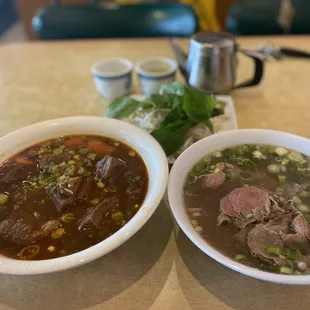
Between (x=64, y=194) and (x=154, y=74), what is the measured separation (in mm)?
1016

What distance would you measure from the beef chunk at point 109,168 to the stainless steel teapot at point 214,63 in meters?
0.82

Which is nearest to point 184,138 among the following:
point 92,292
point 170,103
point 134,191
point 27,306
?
point 170,103

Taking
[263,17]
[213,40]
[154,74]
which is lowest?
[263,17]

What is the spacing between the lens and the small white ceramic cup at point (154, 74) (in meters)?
1.98

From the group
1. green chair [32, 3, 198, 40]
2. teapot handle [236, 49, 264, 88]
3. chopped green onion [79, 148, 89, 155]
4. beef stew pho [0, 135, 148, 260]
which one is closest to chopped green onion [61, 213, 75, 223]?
beef stew pho [0, 135, 148, 260]

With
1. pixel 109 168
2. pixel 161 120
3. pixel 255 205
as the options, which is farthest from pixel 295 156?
pixel 109 168

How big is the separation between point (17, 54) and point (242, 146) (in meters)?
1.88

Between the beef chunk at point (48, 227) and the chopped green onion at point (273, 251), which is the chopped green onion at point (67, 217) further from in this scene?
the chopped green onion at point (273, 251)

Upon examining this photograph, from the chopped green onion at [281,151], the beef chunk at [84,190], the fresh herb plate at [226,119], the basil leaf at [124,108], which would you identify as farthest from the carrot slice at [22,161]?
the chopped green onion at [281,151]

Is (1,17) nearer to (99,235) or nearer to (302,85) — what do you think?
(302,85)

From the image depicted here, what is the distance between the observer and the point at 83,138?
150cm

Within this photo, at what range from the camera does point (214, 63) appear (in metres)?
1.89

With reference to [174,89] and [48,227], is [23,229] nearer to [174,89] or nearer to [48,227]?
[48,227]

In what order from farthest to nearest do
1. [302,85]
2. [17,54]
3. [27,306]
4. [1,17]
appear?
[1,17], [17,54], [302,85], [27,306]
